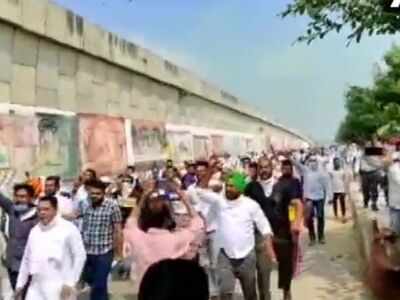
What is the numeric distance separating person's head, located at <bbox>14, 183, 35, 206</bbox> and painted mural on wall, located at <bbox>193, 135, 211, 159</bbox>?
13693 millimetres

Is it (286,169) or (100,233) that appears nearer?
(100,233)

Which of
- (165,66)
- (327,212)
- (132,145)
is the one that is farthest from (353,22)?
(327,212)

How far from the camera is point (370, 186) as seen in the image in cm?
2055

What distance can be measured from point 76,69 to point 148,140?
3887 millimetres

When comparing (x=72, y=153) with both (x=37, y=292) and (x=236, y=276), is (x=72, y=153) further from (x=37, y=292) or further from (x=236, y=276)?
(x=37, y=292)

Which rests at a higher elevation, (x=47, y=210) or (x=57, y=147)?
(x=57, y=147)

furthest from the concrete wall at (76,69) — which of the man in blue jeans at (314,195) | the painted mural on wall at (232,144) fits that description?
the painted mural on wall at (232,144)

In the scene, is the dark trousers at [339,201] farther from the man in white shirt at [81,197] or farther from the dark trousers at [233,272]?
the dark trousers at [233,272]

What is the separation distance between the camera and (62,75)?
44.0ft

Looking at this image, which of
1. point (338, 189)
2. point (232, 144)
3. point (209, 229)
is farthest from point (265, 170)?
point (232, 144)

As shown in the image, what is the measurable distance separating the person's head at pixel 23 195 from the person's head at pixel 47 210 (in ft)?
4.05

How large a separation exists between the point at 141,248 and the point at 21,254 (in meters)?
2.17

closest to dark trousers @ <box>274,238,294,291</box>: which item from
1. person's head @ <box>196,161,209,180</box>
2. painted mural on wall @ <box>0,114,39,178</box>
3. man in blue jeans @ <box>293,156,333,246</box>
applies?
person's head @ <box>196,161,209,180</box>

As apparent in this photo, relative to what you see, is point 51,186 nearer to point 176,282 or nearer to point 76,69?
point 76,69
